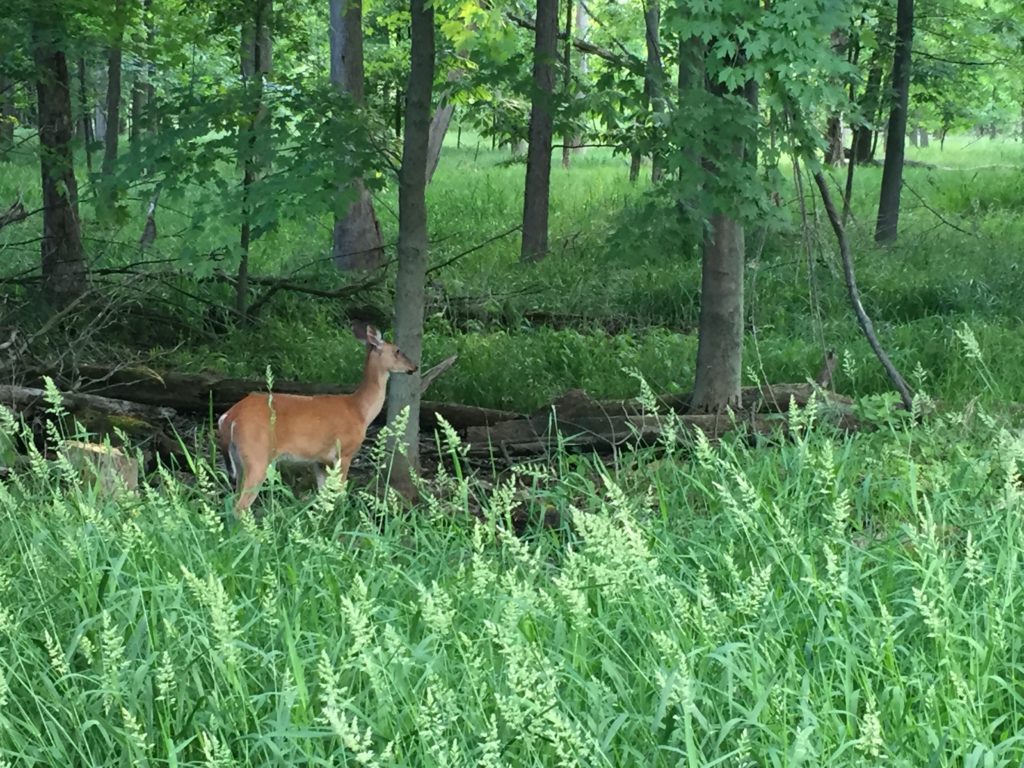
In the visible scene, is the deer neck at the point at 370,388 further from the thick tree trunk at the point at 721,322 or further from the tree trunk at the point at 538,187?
the tree trunk at the point at 538,187

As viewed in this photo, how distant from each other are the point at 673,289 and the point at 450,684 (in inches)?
338

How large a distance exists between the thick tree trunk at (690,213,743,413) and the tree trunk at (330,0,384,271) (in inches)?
246

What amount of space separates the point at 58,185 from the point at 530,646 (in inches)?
306

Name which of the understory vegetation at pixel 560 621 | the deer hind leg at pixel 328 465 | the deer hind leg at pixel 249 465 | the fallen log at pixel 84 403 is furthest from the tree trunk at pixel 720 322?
the fallen log at pixel 84 403

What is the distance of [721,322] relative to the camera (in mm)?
7469

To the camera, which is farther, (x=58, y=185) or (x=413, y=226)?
(x=58, y=185)

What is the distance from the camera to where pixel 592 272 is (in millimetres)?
12594

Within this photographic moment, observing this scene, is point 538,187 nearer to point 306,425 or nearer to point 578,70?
point 578,70

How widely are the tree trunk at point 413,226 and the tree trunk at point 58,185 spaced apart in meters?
3.13

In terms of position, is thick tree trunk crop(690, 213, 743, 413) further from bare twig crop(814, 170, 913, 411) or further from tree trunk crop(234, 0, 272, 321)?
tree trunk crop(234, 0, 272, 321)

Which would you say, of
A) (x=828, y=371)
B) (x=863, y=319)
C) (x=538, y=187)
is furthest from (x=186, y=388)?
(x=538, y=187)

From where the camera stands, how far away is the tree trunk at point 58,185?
916 centimetres

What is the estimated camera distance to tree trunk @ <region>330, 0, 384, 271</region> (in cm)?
1338

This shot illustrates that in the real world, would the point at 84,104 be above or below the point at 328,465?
above
